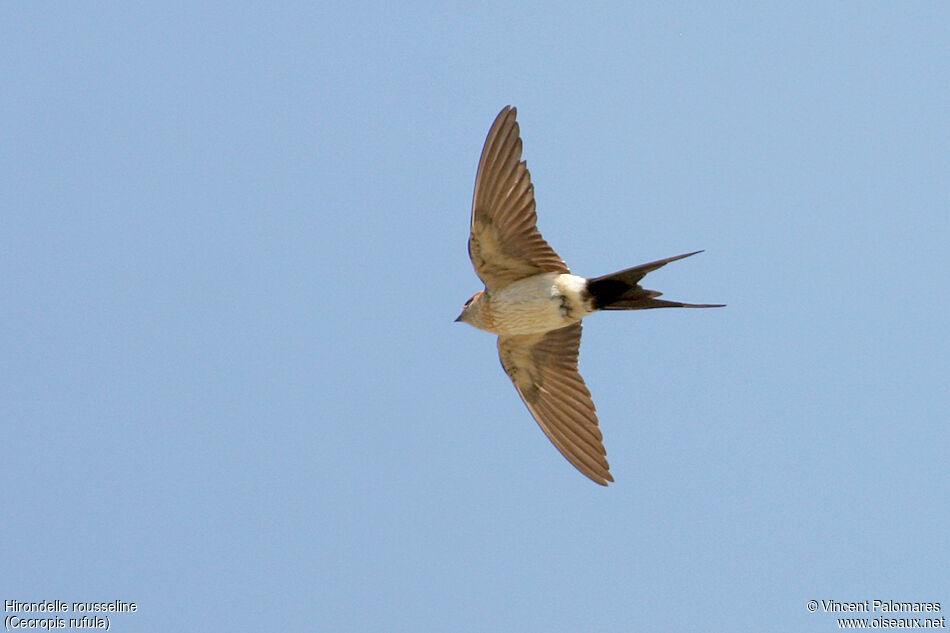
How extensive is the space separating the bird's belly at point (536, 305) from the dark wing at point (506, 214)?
8cm

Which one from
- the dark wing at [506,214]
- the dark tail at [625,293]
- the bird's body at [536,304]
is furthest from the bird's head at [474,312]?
the dark tail at [625,293]

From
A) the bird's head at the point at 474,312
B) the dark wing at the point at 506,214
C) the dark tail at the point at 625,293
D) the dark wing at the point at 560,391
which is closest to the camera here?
the dark tail at the point at 625,293

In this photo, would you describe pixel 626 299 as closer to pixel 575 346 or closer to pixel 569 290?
pixel 569 290

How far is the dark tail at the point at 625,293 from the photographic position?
4.99 metres

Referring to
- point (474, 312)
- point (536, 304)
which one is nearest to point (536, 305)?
point (536, 304)

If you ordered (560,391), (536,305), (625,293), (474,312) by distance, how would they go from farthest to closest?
(560,391), (474,312), (536,305), (625,293)

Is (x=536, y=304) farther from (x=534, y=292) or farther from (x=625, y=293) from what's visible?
(x=625, y=293)

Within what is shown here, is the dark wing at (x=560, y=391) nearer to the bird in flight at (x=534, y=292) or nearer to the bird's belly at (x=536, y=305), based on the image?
the bird in flight at (x=534, y=292)

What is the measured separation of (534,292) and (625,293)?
18.1 inches

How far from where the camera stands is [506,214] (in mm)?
5266

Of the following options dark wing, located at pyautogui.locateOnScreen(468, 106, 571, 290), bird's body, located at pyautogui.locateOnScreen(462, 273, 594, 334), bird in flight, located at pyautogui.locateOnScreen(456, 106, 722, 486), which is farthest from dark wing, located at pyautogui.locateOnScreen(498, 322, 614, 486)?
dark wing, located at pyautogui.locateOnScreen(468, 106, 571, 290)

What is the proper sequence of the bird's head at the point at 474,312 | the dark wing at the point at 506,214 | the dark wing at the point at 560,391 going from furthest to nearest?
the dark wing at the point at 560,391, the bird's head at the point at 474,312, the dark wing at the point at 506,214

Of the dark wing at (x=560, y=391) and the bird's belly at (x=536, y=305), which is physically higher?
the bird's belly at (x=536, y=305)

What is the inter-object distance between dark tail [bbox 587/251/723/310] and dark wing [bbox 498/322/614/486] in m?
0.59
